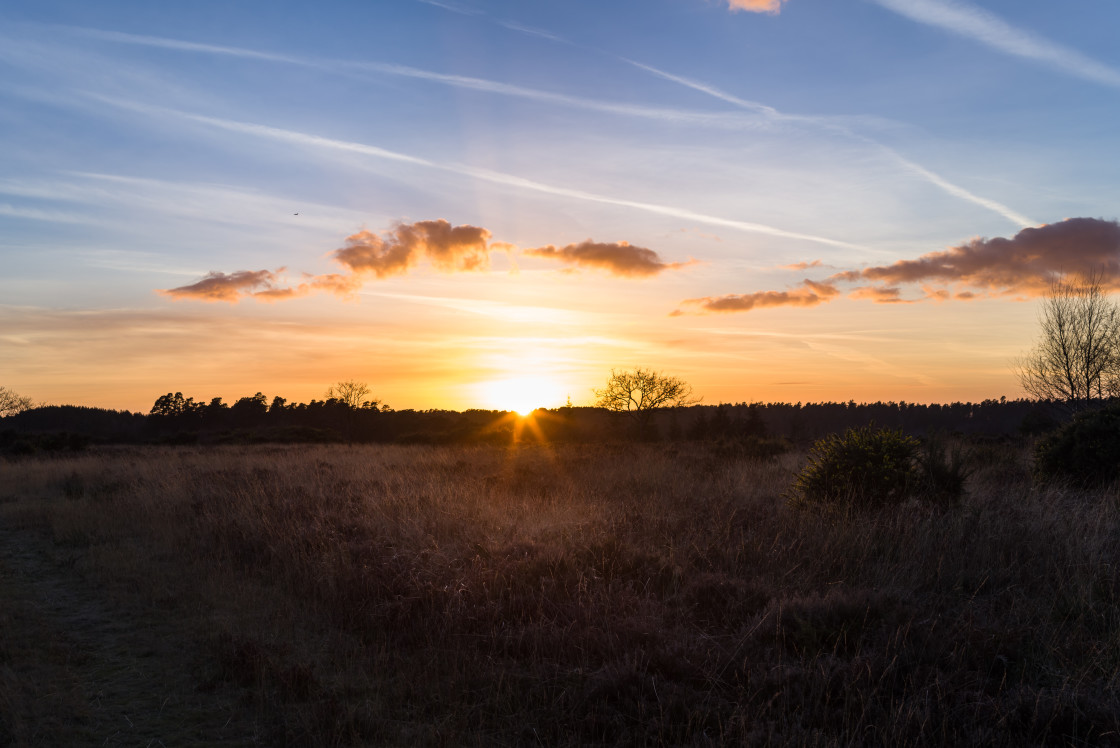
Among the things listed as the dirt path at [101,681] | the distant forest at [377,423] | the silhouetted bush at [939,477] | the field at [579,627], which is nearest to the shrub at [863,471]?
the silhouetted bush at [939,477]

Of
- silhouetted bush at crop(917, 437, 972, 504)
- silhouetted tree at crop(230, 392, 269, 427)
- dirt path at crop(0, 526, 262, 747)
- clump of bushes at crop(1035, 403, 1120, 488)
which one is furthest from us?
silhouetted tree at crop(230, 392, 269, 427)

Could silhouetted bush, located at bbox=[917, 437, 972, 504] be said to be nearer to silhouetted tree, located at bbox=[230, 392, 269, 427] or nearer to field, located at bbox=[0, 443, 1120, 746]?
field, located at bbox=[0, 443, 1120, 746]

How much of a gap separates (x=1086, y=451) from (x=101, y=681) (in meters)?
16.0

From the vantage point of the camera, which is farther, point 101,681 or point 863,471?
point 863,471

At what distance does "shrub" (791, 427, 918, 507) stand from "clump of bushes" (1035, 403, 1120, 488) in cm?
457

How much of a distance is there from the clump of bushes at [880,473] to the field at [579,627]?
0.63 metres

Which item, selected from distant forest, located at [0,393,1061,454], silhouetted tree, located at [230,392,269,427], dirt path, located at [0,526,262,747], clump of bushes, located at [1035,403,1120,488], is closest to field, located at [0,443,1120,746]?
dirt path, located at [0,526,262,747]

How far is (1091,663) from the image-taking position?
16.0 ft

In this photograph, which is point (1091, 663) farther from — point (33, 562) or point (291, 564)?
point (33, 562)

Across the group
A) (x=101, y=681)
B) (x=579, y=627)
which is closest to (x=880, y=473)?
(x=579, y=627)

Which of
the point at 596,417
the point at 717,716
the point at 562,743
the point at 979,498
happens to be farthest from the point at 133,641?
the point at 596,417

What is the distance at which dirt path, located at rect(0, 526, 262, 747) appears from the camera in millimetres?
4656

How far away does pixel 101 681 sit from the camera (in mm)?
5590

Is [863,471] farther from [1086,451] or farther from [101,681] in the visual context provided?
[101,681]
